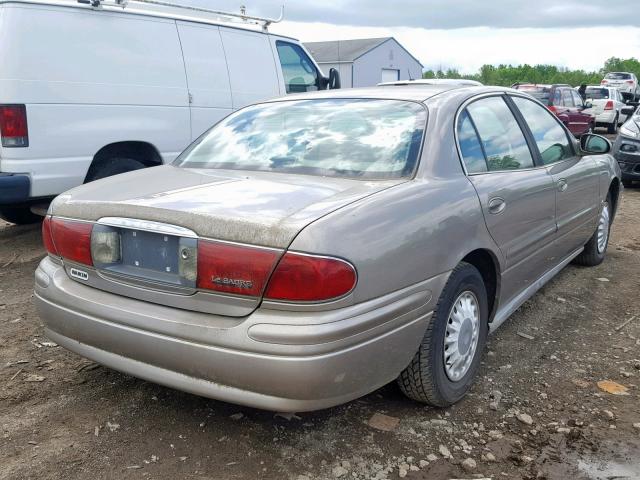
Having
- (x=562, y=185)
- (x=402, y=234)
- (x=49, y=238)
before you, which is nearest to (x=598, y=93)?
(x=562, y=185)

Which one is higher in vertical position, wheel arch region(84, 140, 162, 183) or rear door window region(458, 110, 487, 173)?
rear door window region(458, 110, 487, 173)

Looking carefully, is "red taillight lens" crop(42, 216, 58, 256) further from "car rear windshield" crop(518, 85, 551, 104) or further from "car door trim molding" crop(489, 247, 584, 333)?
"car rear windshield" crop(518, 85, 551, 104)

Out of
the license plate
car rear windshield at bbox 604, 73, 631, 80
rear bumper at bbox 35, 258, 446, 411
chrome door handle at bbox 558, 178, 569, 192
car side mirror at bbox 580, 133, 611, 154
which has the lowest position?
rear bumper at bbox 35, 258, 446, 411

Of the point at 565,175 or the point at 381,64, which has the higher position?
the point at 381,64

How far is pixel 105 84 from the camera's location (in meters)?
5.57

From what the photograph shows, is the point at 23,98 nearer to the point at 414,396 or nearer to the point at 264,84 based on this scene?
the point at 264,84

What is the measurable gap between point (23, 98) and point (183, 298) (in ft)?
11.3

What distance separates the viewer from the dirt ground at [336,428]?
2.53 meters

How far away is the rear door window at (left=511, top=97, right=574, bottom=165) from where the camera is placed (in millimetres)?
4047

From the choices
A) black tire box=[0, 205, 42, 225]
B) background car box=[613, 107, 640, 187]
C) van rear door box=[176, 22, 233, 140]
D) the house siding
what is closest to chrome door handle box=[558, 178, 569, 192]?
van rear door box=[176, 22, 233, 140]

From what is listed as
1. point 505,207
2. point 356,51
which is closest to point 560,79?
point 356,51

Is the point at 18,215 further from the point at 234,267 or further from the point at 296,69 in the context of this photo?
the point at 234,267

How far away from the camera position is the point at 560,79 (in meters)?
48.8

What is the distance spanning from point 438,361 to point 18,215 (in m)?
5.18
